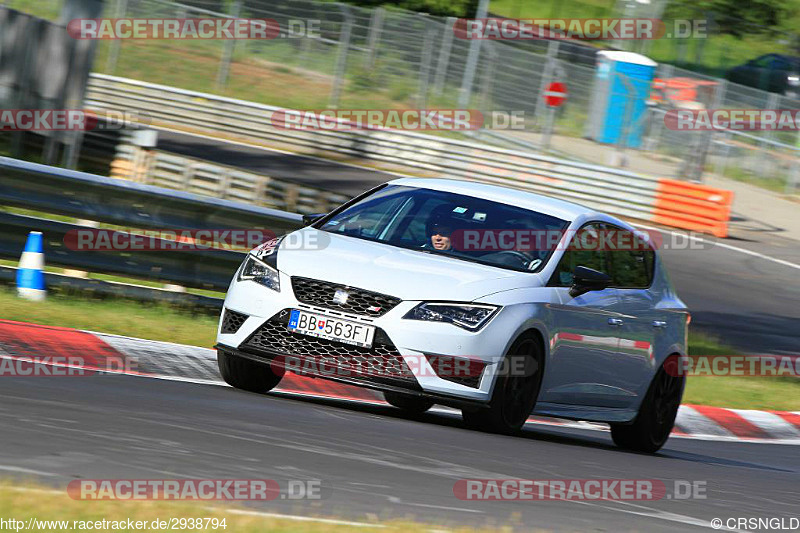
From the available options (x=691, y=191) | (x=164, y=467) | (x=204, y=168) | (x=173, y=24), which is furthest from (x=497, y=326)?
(x=173, y=24)

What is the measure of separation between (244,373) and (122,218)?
3417 mm

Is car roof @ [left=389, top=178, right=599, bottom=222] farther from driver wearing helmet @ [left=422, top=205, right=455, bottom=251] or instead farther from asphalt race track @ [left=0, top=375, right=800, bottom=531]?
asphalt race track @ [left=0, top=375, right=800, bottom=531]

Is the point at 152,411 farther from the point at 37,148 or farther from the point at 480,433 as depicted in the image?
the point at 37,148

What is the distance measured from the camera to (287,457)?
19.9ft

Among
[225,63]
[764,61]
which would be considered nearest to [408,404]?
[225,63]

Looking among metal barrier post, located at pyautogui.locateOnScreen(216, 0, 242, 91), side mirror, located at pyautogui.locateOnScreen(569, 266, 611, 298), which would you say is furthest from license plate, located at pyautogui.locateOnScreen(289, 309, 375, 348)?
metal barrier post, located at pyautogui.locateOnScreen(216, 0, 242, 91)

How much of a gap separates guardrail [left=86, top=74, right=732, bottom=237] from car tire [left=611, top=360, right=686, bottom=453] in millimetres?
16253

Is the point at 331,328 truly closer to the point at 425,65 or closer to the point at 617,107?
the point at 617,107

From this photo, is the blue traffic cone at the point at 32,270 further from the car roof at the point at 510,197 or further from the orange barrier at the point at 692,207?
the orange barrier at the point at 692,207

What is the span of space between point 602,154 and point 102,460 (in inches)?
947

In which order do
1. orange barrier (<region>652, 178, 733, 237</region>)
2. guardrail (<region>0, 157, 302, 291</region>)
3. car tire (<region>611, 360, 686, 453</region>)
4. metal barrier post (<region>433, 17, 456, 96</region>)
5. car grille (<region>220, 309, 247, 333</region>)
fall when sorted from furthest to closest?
1. metal barrier post (<region>433, 17, 456, 96</region>)
2. orange barrier (<region>652, 178, 733, 237</region>)
3. guardrail (<region>0, 157, 302, 291</region>)
4. car tire (<region>611, 360, 686, 453</region>)
5. car grille (<region>220, 309, 247, 333</region>)

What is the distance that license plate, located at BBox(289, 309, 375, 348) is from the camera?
774 cm

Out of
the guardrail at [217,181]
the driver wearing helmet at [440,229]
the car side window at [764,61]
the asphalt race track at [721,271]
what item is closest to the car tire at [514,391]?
the driver wearing helmet at [440,229]

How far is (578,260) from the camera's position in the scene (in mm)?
8906
